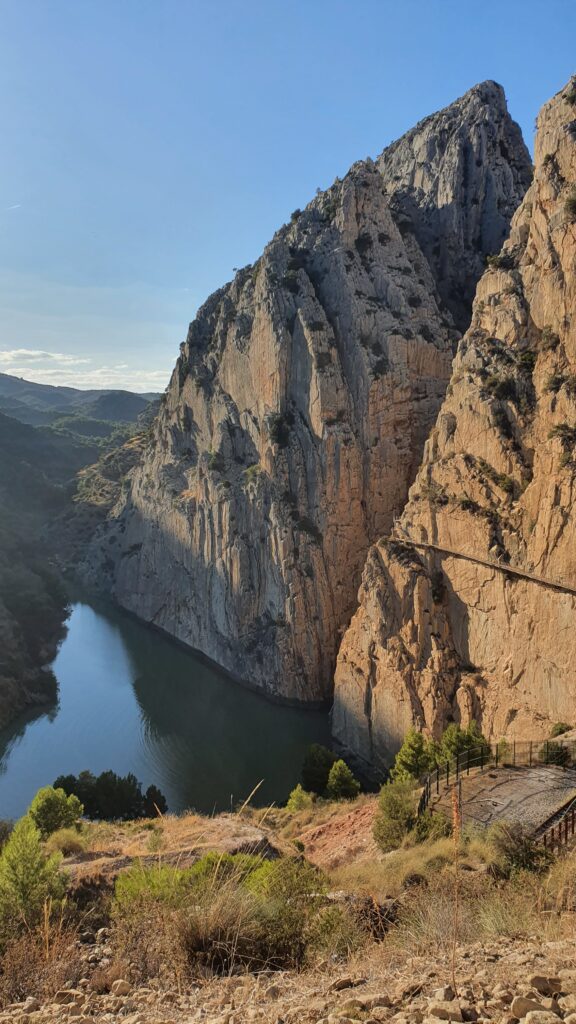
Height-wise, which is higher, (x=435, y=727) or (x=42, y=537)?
(x=42, y=537)

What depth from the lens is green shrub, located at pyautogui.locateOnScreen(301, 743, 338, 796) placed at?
27.1 meters

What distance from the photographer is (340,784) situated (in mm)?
24703

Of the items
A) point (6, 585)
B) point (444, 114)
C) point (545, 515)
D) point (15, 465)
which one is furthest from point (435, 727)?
point (15, 465)

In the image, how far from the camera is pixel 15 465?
95.5 metres

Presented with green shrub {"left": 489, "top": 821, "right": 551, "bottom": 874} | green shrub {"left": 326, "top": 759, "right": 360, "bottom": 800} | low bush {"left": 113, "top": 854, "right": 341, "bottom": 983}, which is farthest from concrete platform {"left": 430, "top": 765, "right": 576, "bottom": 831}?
green shrub {"left": 326, "top": 759, "right": 360, "bottom": 800}

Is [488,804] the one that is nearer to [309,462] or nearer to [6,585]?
[309,462]

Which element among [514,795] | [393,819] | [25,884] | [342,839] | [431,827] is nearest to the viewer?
[25,884]

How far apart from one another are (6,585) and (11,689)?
58.9ft

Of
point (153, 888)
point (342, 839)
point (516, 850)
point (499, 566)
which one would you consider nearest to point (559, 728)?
point (499, 566)

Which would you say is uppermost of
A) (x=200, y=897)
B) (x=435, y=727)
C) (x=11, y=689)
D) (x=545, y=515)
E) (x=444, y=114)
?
(x=444, y=114)

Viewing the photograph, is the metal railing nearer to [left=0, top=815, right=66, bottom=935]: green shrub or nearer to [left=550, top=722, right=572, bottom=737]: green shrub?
[left=550, top=722, right=572, bottom=737]: green shrub

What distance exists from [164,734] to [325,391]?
75.8 feet

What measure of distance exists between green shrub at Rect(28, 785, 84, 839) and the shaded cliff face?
15596mm

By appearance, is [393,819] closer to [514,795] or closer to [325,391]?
[514,795]
